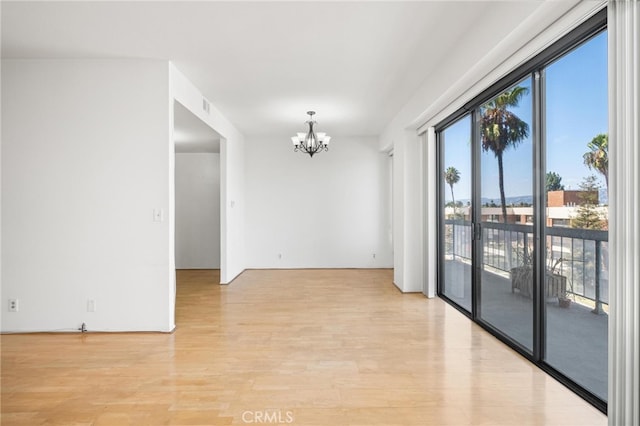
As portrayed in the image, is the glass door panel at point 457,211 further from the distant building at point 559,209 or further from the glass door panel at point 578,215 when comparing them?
the glass door panel at point 578,215

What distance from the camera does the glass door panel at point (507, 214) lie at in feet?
9.67

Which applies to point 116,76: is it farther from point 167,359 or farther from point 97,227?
point 167,359

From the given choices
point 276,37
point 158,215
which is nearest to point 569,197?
point 276,37

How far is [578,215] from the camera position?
7.70 feet

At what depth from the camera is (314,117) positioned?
595 cm

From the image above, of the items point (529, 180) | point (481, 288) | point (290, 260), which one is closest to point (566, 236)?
point (529, 180)

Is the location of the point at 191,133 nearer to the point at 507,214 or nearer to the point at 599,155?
the point at 507,214

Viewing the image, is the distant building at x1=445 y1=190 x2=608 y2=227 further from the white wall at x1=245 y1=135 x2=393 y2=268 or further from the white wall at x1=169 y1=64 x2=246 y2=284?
the white wall at x1=245 y1=135 x2=393 y2=268

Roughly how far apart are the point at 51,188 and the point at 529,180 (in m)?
4.59

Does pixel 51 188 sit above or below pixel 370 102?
below

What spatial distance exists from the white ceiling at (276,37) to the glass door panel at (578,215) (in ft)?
1.97

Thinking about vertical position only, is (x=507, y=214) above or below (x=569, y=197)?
below

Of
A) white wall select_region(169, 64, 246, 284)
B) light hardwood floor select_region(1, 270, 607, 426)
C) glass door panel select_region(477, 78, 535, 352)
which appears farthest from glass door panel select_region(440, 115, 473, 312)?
white wall select_region(169, 64, 246, 284)

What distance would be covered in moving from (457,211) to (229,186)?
12.7ft
